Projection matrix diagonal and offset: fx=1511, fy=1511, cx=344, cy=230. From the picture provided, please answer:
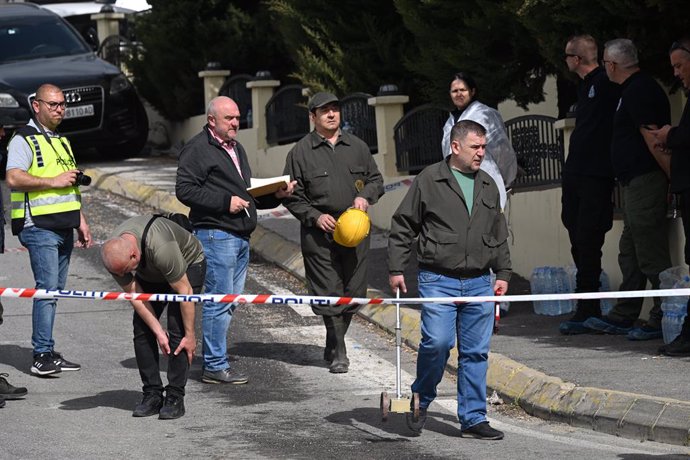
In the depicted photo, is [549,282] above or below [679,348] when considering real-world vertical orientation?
above

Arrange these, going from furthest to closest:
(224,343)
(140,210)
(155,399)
A: (140,210), (224,343), (155,399)

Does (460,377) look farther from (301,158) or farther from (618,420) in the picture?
(301,158)

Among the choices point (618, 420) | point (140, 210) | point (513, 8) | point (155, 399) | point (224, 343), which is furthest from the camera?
point (140, 210)

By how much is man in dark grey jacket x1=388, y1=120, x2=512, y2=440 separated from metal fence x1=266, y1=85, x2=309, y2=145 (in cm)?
912

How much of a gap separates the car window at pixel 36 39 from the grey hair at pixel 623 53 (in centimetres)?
1139

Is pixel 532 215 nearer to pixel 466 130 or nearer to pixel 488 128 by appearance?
pixel 488 128

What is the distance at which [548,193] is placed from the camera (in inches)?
490

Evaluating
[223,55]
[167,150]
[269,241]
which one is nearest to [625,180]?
[269,241]

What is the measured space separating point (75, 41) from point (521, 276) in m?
9.88

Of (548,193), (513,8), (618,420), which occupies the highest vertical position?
(513,8)

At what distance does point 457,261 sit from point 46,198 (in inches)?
127

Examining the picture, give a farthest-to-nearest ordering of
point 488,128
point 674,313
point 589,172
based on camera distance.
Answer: point 488,128
point 589,172
point 674,313

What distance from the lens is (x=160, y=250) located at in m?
8.73

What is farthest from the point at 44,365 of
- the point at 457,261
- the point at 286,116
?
the point at 286,116
